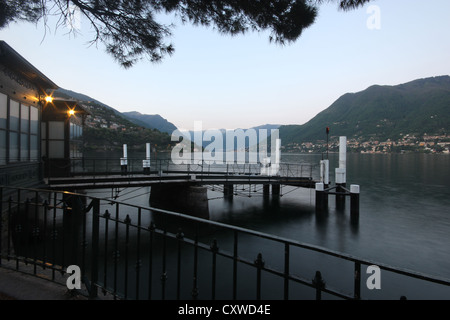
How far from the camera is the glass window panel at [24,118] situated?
35.8 ft

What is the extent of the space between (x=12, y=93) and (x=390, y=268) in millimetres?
12582

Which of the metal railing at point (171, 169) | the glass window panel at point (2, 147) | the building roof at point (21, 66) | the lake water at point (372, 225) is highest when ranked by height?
the building roof at point (21, 66)

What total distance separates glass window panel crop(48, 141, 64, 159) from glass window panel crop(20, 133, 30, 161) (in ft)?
16.4

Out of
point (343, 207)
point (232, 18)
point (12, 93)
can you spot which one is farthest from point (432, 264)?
point (12, 93)

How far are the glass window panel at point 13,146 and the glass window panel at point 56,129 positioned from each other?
19.6ft

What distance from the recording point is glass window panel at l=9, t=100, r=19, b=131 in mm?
10070

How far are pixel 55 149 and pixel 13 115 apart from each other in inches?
253

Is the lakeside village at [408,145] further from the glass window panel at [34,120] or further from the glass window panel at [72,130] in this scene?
the glass window panel at [34,120]

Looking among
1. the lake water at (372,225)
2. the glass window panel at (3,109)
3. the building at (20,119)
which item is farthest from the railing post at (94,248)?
the lake water at (372,225)

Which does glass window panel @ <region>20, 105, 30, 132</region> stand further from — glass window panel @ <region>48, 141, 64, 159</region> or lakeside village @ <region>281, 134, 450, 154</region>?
lakeside village @ <region>281, 134, 450, 154</region>

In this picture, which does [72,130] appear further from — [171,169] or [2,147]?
[171,169]

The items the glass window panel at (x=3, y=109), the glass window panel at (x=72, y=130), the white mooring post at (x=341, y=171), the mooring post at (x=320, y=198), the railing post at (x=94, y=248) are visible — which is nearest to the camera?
the railing post at (x=94, y=248)

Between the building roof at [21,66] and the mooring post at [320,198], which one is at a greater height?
the building roof at [21,66]
